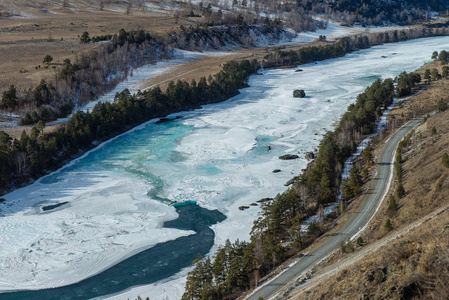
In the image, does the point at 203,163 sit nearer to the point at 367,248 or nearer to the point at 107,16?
the point at 367,248

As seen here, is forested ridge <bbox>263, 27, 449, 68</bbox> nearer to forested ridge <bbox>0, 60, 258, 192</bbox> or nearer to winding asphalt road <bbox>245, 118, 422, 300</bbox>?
forested ridge <bbox>0, 60, 258, 192</bbox>

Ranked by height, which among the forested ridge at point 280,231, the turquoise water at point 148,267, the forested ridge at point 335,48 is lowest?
the turquoise water at point 148,267

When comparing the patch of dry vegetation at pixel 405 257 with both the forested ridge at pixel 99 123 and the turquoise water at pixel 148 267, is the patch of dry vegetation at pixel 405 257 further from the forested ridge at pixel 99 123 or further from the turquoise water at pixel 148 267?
the forested ridge at pixel 99 123

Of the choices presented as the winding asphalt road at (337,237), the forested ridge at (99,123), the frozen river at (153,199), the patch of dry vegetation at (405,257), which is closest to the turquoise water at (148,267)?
the frozen river at (153,199)

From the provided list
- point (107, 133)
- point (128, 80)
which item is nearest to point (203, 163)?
point (107, 133)

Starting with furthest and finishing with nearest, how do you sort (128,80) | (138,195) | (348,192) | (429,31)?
(429,31) < (128,80) < (138,195) < (348,192)

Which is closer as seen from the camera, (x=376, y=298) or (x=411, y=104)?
(x=376, y=298)
